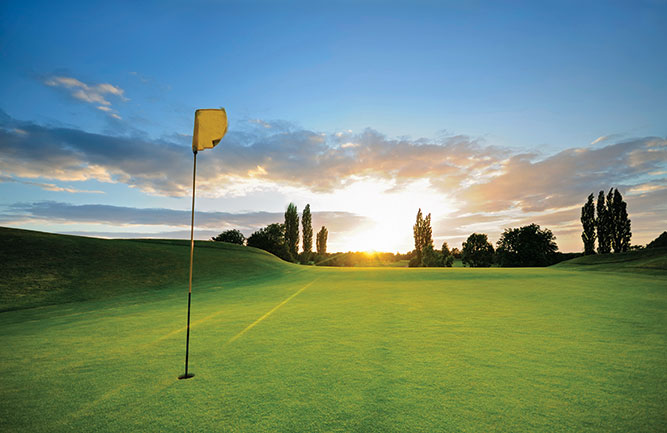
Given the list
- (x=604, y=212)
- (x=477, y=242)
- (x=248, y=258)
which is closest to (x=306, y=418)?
(x=248, y=258)

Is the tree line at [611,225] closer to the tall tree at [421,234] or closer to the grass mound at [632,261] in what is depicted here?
the grass mound at [632,261]

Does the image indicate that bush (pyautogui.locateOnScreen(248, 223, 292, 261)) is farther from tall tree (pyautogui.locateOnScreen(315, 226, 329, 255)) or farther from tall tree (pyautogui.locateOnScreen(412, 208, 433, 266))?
tall tree (pyautogui.locateOnScreen(412, 208, 433, 266))

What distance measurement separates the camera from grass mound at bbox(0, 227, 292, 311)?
671 inches

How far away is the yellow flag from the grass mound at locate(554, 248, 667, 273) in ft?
112

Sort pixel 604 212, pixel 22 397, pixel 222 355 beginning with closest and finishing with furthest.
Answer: pixel 22 397
pixel 222 355
pixel 604 212

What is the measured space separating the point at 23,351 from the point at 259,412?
629 cm

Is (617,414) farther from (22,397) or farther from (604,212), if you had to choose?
(604,212)

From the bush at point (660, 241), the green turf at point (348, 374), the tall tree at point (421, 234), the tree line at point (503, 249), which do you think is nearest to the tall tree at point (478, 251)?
the tree line at point (503, 249)

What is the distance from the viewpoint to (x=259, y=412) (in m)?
3.38

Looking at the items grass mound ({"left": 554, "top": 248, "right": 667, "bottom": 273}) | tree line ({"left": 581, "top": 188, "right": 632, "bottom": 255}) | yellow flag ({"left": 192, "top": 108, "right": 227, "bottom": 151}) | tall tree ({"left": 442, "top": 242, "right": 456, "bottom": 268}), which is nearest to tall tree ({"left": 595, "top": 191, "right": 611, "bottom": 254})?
tree line ({"left": 581, "top": 188, "right": 632, "bottom": 255})

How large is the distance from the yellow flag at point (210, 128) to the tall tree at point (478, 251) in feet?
290

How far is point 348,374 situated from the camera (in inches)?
176

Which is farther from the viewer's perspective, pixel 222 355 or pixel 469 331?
pixel 469 331

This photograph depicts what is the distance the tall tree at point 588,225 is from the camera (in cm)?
6284
